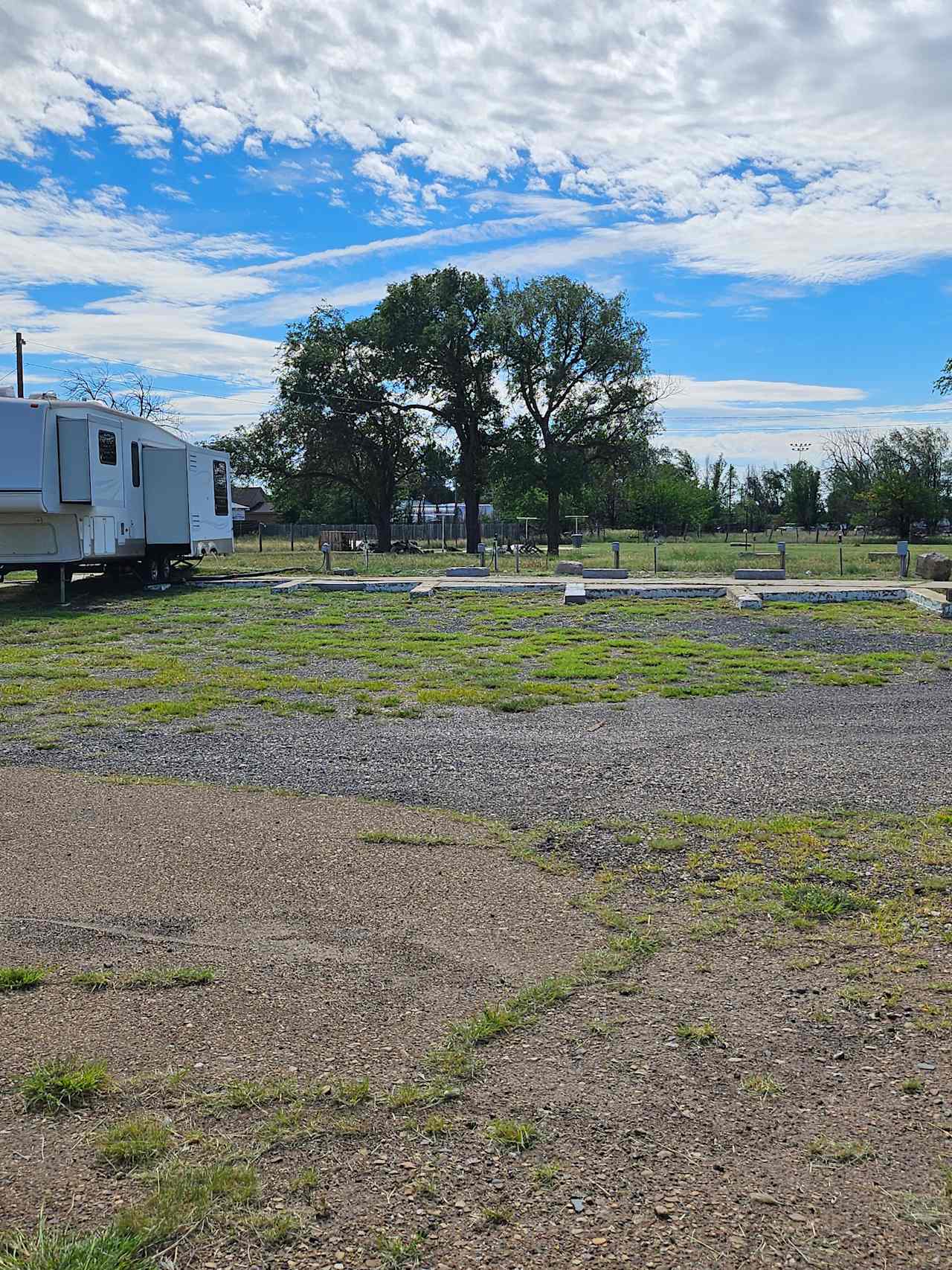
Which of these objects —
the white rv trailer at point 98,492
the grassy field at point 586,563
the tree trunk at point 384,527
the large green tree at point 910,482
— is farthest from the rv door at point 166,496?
the large green tree at point 910,482

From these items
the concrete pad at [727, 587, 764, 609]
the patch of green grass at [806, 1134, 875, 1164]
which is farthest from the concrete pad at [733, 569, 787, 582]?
the patch of green grass at [806, 1134, 875, 1164]

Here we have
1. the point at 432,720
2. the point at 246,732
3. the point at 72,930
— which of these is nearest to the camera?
the point at 72,930

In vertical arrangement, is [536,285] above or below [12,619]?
above

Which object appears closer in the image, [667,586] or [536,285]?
[667,586]

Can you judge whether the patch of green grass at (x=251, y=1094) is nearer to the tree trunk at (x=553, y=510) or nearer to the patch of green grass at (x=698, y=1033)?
the patch of green grass at (x=698, y=1033)

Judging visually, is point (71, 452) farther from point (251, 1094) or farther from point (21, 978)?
point (251, 1094)

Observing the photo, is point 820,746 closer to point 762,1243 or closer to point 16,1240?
point 762,1243

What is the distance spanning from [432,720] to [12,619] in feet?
29.6

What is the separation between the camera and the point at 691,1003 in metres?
3.34

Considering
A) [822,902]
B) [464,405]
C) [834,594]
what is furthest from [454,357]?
[822,902]

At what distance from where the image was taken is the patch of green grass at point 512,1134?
2.61m

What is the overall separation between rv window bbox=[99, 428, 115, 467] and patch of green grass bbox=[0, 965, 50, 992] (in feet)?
45.2

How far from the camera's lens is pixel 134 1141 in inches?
101

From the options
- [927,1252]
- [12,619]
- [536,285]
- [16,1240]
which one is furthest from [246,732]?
[536,285]
